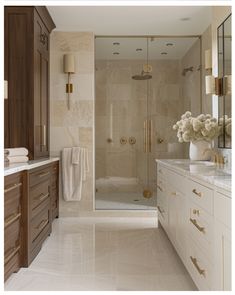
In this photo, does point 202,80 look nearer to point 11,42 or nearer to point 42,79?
point 42,79

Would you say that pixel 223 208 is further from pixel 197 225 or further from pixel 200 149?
pixel 200 149

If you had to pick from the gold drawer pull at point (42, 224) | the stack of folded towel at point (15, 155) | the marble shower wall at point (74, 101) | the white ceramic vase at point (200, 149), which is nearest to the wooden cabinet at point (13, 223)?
the stack of folded towel at point (15, 155)

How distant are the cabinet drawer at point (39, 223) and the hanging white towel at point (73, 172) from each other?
1034 millimetres

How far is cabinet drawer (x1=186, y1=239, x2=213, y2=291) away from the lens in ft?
6.44

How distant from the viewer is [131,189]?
521cm

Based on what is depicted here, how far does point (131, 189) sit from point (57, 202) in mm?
1072

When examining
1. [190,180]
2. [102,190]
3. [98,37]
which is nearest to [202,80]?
[98,37]

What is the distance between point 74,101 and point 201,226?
3.16 metres

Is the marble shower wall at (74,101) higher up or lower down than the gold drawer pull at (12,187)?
higher up

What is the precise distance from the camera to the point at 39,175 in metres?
3.29

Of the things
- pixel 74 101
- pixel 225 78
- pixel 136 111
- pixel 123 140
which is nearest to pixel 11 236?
pixel 225 78

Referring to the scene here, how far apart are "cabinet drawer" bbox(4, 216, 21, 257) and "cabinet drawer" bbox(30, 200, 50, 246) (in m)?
0.27

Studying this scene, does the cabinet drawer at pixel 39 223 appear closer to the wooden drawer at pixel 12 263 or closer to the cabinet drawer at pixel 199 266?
the wooden drawer at pixel 12 263

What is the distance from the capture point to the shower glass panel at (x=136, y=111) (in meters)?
5.14
